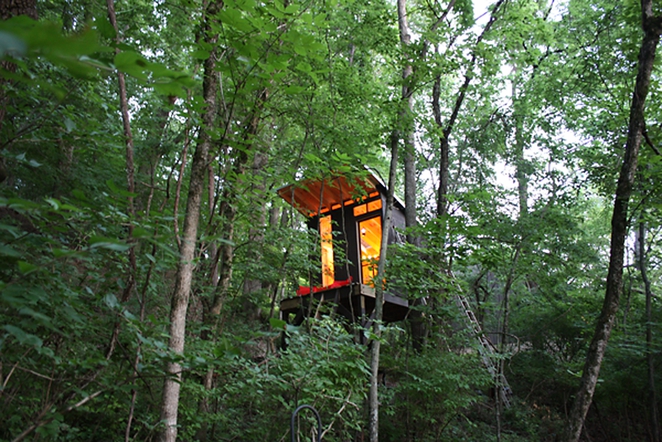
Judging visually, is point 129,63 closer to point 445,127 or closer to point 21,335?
point 21,335

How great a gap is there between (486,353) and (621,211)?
230 cm

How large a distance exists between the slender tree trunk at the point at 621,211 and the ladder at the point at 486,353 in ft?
4.81

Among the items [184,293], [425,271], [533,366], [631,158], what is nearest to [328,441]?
[184,293]

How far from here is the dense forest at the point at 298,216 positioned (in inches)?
68.8

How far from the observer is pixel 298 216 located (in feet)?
35.5

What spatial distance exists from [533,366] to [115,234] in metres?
8.49

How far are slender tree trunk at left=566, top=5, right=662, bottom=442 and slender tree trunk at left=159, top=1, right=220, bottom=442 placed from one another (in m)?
3.59

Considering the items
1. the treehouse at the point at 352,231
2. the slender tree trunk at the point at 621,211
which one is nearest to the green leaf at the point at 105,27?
the slender tree trunk at the point at 621,211

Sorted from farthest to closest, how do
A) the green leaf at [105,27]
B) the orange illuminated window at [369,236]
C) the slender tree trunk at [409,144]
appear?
the orange illuminated window at [369,236] → the slender tree trunk at [409,144] → the green leaf at [105,27]

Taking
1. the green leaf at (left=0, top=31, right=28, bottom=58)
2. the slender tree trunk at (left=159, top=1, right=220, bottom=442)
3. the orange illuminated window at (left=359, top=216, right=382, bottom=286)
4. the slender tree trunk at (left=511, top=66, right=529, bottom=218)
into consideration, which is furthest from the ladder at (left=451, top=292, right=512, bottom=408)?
the green leaf at (left=0, top=31, right=28, bottom=58)

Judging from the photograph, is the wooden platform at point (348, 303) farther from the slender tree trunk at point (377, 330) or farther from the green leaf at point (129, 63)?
the green leaf at point (129, 63)

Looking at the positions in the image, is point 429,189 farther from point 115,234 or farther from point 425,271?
point 115,234

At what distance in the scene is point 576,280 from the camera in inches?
345

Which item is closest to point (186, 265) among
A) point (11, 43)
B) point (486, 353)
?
point (11, 43)
